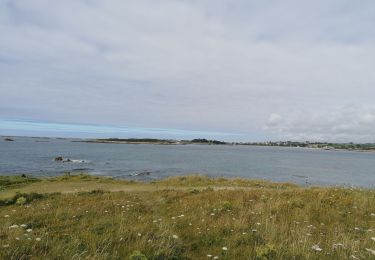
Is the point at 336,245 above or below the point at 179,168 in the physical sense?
above

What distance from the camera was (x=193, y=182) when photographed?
2973 centimetres

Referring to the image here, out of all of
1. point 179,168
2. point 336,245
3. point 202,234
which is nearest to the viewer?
point 336,245

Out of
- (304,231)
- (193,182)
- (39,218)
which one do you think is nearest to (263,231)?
(304,231)

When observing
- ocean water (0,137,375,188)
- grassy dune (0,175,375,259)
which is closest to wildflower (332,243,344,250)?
grassy dune (0,175,375,259)

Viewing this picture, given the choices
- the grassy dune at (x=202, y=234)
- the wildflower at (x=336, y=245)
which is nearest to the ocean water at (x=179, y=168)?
the grassy dune at (x=202, y=234)

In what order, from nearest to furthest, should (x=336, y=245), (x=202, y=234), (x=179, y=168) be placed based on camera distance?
1. (x=336, y=245)
2. (x=202, y=234)
3. (x=179, y=168)

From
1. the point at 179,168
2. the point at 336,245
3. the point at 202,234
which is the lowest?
the point at 179,168

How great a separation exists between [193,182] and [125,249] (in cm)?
2378

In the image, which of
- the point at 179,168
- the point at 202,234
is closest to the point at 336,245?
the point at 202,234

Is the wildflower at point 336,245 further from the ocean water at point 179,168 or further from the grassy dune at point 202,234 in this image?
the ocean water at point 179,168

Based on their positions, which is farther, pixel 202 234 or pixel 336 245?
pixel 202 234

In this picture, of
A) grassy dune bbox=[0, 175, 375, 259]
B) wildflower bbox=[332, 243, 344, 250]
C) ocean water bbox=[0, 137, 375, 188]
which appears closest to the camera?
grassy dune bbox=[0, 175, 375, 259]

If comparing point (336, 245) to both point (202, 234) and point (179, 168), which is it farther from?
point (179, 168)

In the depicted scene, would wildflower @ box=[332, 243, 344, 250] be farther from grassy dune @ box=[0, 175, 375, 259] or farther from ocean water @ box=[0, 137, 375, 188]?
ocean water @ box=[0, 137, 375, 188]
